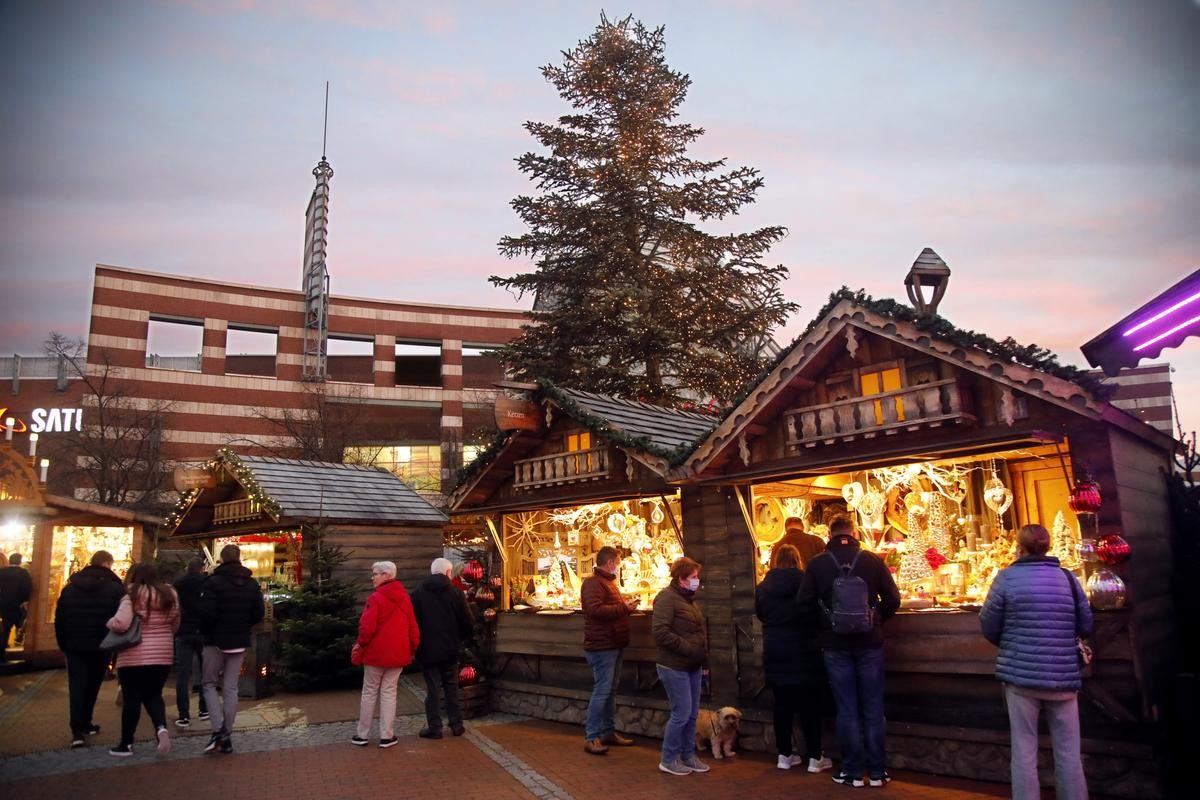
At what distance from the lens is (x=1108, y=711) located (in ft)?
21.5

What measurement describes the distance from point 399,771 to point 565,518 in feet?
14.0

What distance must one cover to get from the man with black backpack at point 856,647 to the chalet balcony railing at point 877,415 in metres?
1.11

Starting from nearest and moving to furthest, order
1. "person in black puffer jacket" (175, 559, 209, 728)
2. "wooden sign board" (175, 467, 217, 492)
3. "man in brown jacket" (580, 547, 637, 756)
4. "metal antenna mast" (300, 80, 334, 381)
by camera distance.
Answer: "man in brown jacket" (580, 547, 637, 756) → "person in black puffer jacket" (175, 559, 209, 728) → "wooden sign board" (175, 467, 217, 492) → "metal antenna mast" (300, 80, 334, 381)

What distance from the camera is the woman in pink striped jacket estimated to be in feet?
28.0

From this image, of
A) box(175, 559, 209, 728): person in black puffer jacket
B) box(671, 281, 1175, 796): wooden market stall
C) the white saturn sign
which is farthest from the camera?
the white saturn sign

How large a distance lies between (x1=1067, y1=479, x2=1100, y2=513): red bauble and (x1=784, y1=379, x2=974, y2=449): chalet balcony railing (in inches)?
38.9

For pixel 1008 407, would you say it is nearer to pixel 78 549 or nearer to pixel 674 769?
pixel 674 769

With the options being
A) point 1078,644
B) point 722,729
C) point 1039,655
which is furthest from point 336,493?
point 1078,644

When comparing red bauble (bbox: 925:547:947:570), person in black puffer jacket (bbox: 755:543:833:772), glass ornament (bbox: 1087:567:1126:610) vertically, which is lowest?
person in black puffer jacket (bbox: 755:543:833:772)

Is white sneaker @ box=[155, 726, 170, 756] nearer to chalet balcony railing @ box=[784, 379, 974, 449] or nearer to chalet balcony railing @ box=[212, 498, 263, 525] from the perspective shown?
chalet balcony railing @ box=[212, 498, 263, 525]

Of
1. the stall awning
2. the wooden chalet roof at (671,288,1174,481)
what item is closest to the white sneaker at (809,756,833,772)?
the wooden chalet roof at (671,288,1174,481)

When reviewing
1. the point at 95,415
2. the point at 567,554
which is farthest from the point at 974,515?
the point at 95,415

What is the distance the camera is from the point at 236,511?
53.2ft

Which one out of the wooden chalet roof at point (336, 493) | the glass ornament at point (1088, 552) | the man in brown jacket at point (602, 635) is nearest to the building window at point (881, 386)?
the glass ornament at point (1088, 552)
